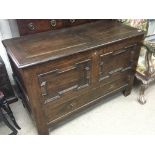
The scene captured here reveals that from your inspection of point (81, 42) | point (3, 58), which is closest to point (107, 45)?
point (81, 42)

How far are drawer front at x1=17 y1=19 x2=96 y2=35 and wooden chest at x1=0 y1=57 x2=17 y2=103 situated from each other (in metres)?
0.38

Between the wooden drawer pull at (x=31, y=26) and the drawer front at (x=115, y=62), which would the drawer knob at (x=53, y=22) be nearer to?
the wooden drawer pull at (x=31, y=26)

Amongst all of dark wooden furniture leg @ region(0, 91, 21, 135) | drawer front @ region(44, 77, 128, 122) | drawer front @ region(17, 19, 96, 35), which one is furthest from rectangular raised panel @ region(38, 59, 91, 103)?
drawer front @ region(17, 19, 96, 35)

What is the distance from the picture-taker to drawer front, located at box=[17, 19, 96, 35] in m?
1.50

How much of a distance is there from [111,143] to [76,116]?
23.2 inches

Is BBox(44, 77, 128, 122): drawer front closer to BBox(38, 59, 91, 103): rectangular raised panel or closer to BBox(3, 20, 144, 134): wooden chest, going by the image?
BBox(3, 20, 144, 134): wooden chest

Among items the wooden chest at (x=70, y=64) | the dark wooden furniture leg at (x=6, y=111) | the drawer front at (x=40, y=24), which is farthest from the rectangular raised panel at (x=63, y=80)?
the drawer front at (x=40, y=24)

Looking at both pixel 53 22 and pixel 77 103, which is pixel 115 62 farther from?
pixel 53 22

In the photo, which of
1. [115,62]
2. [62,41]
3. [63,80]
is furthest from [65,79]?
[115,62]

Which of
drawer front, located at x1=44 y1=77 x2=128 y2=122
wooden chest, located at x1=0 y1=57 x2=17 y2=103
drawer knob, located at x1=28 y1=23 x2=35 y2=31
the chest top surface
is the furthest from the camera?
wooden chest, located at x1=0 y1=57 x2=17 y2=103

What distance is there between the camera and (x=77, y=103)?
5.01 feet

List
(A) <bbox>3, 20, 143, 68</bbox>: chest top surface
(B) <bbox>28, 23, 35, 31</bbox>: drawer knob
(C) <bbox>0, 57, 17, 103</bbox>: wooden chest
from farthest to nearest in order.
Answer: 1. (C) <bbox>0, 57, 17, 103</bbox>: wooden chest
2. (B) <bbox>28, 23, 35, 31</bbox>: drawer knob
3. (A) <bbox>3, 20, 143, 68</bbox>: chest top surface

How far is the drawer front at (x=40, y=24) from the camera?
1.50m

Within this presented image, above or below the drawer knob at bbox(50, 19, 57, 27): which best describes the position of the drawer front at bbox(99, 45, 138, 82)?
below
